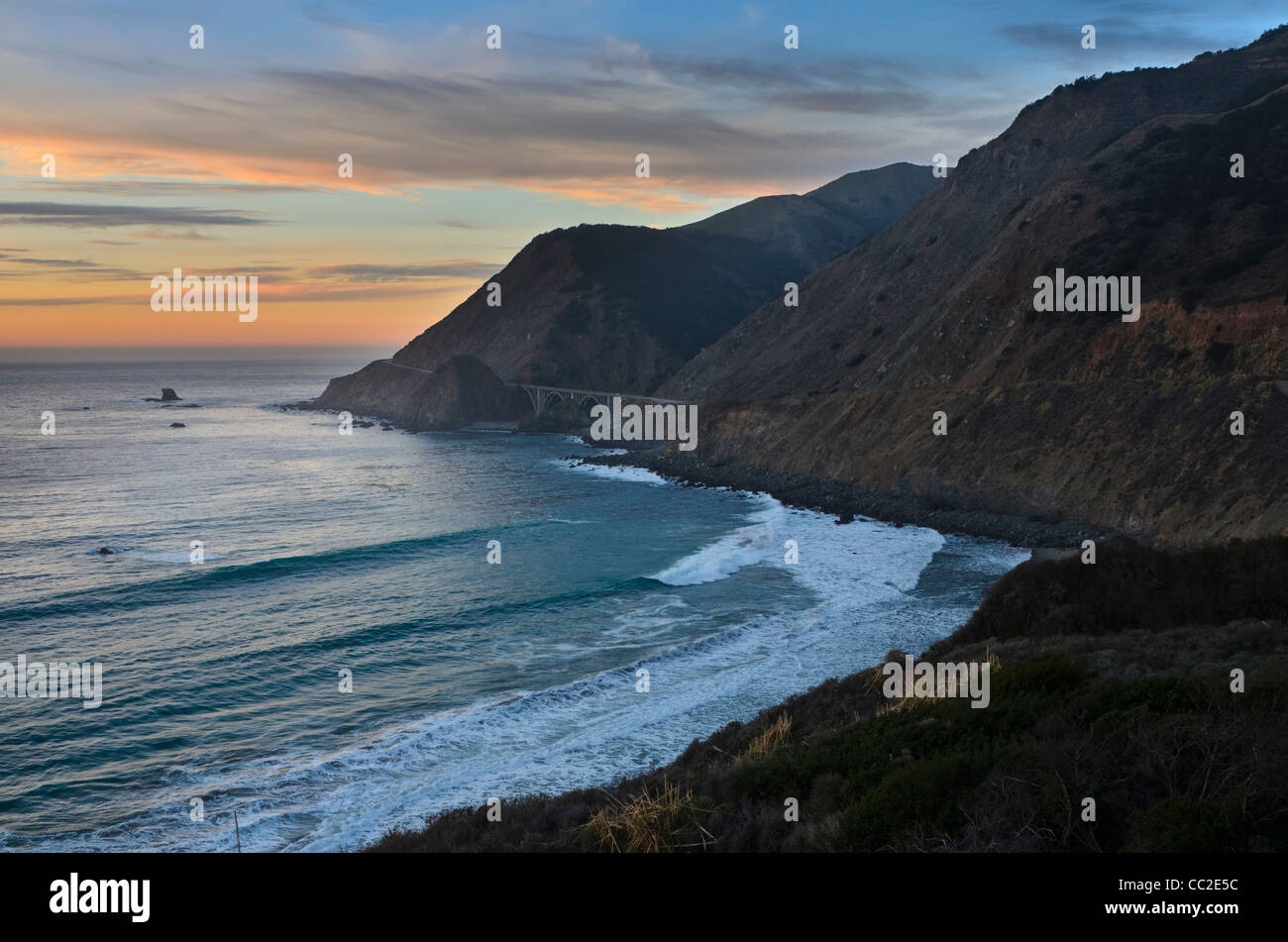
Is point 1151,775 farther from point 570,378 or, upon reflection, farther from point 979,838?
point 570,378

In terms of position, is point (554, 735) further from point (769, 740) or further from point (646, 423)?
point (646, 423)

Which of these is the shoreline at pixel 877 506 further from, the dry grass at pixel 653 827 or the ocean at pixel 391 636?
the dry grass at pixel 653 827

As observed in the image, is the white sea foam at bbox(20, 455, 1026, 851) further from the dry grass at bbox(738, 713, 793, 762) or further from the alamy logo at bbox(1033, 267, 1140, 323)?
the alamy logo at bbox(1033, 267, 1140, 323)

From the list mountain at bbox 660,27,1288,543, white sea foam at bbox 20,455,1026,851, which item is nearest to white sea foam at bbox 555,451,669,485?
mountain at bbox 660,27,1288,543

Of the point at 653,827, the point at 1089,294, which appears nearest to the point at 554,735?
the point at 653,827
